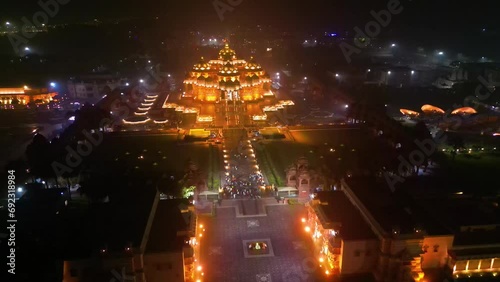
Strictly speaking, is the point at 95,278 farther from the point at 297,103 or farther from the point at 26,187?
the point at 297,103

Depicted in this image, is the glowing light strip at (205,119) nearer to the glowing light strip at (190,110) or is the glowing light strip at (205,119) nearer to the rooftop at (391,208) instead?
the glowing light strip at (190,110)

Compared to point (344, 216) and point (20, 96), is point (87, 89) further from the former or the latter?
point (344, 216)

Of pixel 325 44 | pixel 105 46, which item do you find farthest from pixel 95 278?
pixel 325 44

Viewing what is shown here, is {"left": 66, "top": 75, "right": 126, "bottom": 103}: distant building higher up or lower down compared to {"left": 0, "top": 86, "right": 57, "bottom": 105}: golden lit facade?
higher up

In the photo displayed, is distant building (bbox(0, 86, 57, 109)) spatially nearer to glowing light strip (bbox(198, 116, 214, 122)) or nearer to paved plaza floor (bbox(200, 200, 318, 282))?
glowing light strip (bbox(198, 116, 214, 122))

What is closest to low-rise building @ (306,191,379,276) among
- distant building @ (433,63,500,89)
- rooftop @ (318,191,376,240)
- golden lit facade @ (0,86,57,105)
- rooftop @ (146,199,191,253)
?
rooftop @ (318,191,376,240)

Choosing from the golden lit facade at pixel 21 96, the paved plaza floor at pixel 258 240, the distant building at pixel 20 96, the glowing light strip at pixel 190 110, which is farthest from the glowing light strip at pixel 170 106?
the paved plaza floor at pixel 258 240
